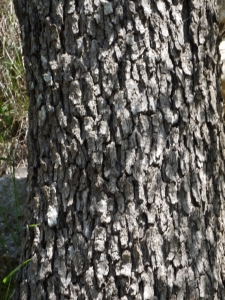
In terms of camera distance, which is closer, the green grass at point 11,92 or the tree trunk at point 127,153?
the tree trunk at point 127,153

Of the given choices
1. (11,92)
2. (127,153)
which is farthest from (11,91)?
(127,153)

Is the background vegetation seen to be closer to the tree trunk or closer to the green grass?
the green grass

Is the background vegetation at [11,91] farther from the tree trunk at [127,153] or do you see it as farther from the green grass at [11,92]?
the tree trunk at [127,153]

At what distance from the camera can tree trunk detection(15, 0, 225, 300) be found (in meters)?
1.87

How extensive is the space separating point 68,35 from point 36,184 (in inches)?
22.9

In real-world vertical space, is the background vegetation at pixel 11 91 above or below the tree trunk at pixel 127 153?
above

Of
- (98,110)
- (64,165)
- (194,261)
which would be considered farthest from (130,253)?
(98,110)

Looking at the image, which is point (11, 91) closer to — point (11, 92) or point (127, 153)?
point (11, 92)

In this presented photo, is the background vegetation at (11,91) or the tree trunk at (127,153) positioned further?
the background vegetation at (11,91)

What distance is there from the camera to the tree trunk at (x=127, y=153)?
187 centimetres

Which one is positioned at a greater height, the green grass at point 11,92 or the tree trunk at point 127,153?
the green grass at point 11,92

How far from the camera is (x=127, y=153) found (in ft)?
6.18

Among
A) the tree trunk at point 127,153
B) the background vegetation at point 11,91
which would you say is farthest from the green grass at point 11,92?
the tree trunk at point 127,153

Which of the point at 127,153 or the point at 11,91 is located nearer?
the point at 127,153
